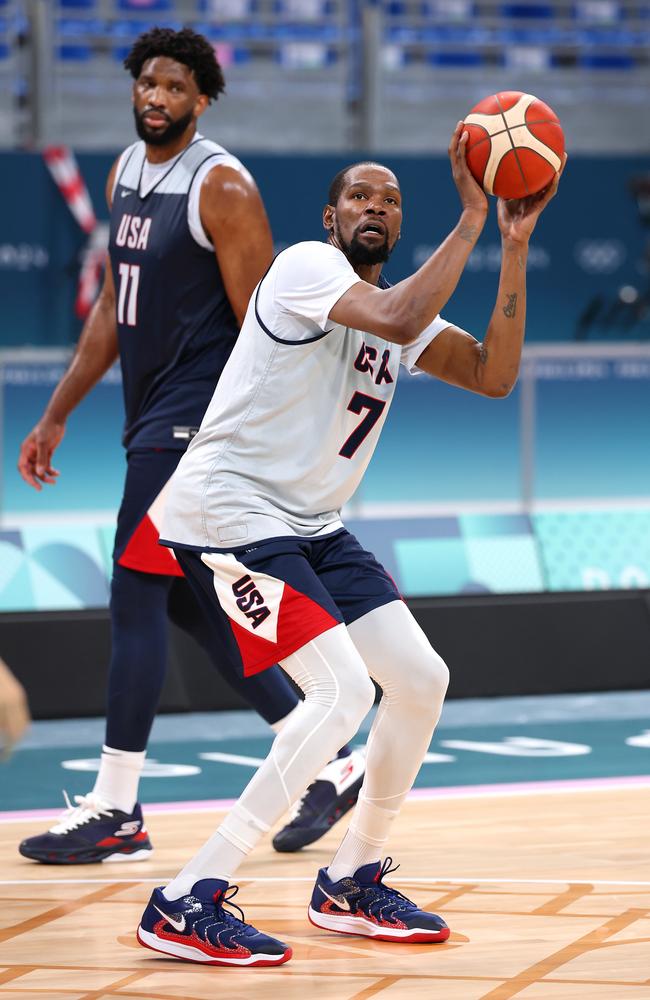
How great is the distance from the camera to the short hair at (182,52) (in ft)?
15.4

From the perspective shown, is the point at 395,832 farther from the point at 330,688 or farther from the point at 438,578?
the point at 438,578

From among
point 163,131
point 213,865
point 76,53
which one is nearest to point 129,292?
point 163,131

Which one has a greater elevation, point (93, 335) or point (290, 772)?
point (93, 335)

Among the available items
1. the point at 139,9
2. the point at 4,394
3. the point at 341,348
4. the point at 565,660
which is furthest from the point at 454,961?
the point at 139,9

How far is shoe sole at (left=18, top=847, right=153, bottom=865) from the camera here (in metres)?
4.62

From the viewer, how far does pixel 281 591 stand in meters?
3.61

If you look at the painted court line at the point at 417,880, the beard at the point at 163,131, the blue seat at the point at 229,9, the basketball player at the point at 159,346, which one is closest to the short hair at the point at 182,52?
the basketball player at the point at 159,346

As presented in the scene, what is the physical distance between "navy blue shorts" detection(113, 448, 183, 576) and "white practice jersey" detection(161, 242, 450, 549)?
0.83 meters

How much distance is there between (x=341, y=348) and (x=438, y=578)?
12.9 ft

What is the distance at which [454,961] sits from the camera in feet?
11.9

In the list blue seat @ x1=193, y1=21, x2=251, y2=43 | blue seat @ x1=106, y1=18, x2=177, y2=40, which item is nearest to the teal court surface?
blue seat @ x1=106, y1=18, x2=177, y2=40

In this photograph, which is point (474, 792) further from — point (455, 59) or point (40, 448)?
point (455, 59)

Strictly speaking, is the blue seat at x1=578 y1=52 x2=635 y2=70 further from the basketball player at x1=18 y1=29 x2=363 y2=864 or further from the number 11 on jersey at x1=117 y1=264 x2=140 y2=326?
the number 11 on jersey at x1=117 y1=264 x2=140 y2=326

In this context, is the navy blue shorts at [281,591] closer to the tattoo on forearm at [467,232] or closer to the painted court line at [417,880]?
the tattoo on forearm at [467,232]
